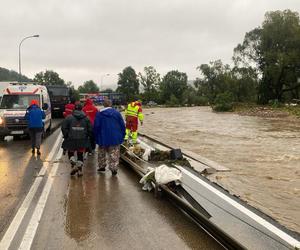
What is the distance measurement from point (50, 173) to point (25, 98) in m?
9.88

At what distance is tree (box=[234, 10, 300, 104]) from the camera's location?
5556cm

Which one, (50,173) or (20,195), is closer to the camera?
(20,195)

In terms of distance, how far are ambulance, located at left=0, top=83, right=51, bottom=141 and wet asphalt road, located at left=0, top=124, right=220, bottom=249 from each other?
819 cm

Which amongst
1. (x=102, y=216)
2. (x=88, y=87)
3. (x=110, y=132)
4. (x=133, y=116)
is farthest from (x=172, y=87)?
(x=102, y=216)

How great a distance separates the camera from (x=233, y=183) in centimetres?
1028

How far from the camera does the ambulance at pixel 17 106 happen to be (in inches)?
739

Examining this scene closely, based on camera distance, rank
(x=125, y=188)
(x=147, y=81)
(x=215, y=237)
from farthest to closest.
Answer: (x=147, y=81), (x=125, y=188), (x=215, y=237)

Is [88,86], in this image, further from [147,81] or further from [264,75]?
[264,75]

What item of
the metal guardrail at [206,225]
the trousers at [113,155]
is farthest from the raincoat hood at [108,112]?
the metal guardrail at [206,225]

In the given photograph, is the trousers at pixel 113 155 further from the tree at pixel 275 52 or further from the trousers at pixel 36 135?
the tree at pixel 275 52

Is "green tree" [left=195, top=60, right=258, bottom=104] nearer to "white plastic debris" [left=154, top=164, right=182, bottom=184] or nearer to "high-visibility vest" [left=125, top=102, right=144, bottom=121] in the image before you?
"high-visibility vest" [left=125, top=102, right=144, bottom=121]

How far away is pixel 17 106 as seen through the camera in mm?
19688

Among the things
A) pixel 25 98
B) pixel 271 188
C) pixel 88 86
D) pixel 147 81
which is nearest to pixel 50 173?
pixel 271 188

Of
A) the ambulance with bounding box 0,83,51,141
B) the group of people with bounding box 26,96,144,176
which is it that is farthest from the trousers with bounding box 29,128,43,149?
the ambulance with bounding box 0,83,51,141
